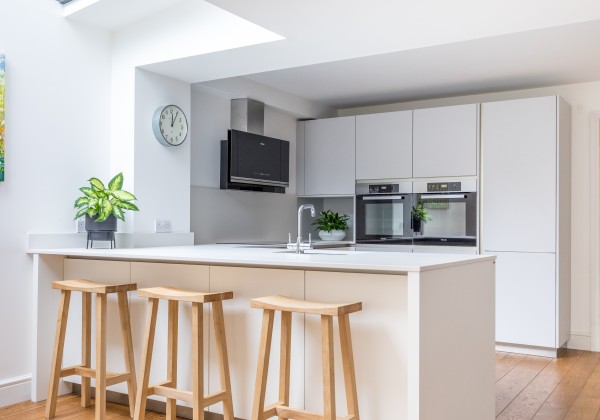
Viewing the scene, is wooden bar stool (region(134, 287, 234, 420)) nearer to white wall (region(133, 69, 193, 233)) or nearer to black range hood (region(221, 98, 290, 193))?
white wall (region(133, 69, 193, 233))

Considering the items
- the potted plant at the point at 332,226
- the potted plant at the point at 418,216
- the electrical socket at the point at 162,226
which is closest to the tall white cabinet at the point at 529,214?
the potted plant at the point at 418,216

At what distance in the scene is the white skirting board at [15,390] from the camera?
11.4 feet

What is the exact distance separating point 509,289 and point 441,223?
2.66 feet

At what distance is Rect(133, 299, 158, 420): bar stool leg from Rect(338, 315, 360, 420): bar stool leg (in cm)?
104

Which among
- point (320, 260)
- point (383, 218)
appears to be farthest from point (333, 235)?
point (320, 260)

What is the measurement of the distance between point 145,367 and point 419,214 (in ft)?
10.6

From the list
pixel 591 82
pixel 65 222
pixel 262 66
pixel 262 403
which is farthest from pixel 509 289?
pixel 65 222

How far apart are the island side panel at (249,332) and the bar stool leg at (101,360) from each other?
0.57 metres

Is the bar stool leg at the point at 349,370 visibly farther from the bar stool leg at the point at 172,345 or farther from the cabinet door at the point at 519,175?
the cabinet door at the point at 519,175

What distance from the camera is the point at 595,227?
5.20m

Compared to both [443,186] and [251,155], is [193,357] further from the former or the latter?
[443,186]

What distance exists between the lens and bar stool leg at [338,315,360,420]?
8.16 ft

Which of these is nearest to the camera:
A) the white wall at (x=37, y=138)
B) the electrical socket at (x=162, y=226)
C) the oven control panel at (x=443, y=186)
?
the white wall at (x=37, y=138)

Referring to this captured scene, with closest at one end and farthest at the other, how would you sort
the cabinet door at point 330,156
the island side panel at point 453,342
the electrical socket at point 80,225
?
the island side panel at point 453,342 → the electrical socket at point 80,225 → the cabinet door at point 330,156
